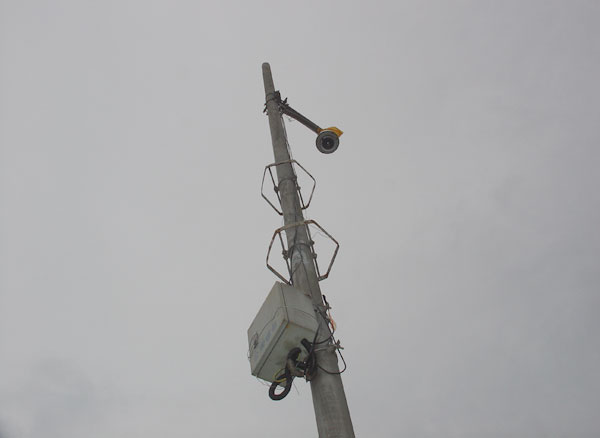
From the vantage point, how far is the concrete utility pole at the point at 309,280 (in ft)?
15.9

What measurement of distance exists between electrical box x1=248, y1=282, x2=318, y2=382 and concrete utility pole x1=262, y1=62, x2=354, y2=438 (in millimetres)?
362

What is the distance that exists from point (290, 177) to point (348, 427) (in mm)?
4643

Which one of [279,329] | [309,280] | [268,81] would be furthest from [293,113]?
[279,329]

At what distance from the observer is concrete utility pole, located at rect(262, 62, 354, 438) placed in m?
4.83

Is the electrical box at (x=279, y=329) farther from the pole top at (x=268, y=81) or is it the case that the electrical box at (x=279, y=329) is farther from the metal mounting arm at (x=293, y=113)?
the pole top at (x=268, y=81)

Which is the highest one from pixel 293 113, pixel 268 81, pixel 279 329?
pixel 268 81

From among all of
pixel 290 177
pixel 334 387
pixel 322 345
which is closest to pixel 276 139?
pixel 290 177

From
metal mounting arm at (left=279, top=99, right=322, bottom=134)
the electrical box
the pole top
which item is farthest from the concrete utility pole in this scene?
the electrical box

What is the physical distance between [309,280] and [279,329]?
4.16ft

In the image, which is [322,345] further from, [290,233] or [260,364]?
[290,233]

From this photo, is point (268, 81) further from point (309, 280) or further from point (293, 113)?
point (309, 280)

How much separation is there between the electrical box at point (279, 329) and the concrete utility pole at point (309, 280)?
36cm

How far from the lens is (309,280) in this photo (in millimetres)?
6438

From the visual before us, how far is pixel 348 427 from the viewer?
4770mm
